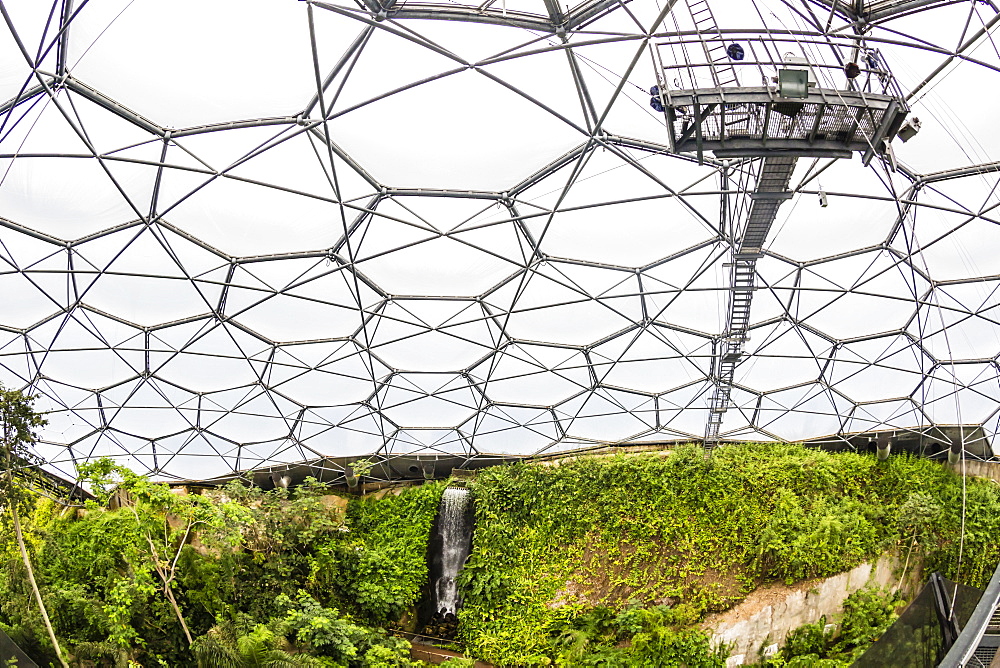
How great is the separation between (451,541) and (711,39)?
74.5ft

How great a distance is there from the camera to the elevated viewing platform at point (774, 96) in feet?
40.7

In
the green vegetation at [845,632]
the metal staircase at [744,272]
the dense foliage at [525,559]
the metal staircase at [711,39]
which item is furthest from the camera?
the dense foliage at [525,559]

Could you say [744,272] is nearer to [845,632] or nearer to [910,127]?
[910,127]

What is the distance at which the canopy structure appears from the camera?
550 inches

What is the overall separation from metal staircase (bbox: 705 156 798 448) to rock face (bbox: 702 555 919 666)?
665cm

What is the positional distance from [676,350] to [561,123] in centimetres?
1167

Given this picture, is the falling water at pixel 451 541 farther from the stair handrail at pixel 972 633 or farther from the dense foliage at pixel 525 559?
the stair handrail at pixel 972 633

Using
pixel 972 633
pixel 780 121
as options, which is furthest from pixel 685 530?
pixel 780 121

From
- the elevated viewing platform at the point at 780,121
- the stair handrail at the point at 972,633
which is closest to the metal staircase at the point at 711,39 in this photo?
the elevated viewing platform at the point at 780,121

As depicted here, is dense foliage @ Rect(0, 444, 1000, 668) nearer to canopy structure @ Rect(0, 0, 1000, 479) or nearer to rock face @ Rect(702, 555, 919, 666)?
rock face @ Rect(702, 555, 919, 666)

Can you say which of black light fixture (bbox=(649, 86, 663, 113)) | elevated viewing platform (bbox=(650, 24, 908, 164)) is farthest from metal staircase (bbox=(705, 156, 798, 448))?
black light fixture (bbox=(649, 86, 663, 113))

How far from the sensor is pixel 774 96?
488 inches

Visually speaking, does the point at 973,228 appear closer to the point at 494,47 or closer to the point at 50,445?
the point at 494,47

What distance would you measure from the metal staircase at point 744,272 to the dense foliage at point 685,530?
218 centimetres
